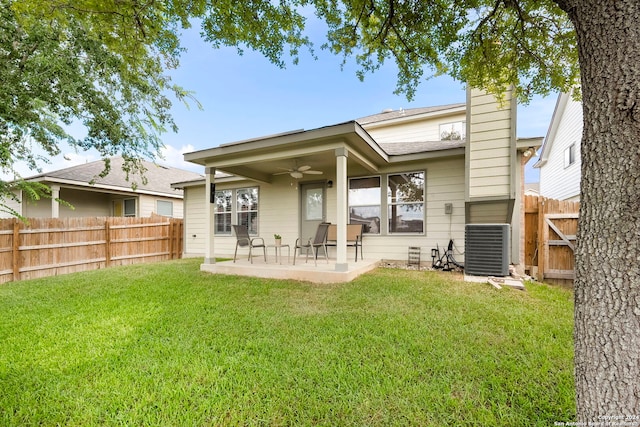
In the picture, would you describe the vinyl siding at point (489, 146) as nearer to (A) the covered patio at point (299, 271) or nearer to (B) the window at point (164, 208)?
(A) the covered patio at point (299, 271)

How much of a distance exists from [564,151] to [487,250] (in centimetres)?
1012

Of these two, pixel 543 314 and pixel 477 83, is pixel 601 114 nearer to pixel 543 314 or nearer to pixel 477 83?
pixel 543 314

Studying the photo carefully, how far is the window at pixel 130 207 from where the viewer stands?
490 inches

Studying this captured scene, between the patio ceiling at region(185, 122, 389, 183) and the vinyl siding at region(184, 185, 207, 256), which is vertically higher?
the patio ceiling at region(185, 122, 389, 183)

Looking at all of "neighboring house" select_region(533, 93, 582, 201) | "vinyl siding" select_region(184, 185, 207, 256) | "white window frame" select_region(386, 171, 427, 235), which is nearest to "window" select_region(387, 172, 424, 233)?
"white window frame" select_region(386, 171, 427, 235)

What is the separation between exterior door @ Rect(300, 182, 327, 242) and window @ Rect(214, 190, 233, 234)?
9.21 ft

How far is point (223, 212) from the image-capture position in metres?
9.55

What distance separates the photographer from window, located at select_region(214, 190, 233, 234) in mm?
9461

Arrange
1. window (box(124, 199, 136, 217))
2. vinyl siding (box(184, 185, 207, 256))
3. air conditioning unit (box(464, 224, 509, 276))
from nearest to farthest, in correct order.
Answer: air conditioning unit (box(464, 224, 509, 276)) → vinyl siding (box(184, 185, 207, 256)) → window (box(124, 199, 136, 217))

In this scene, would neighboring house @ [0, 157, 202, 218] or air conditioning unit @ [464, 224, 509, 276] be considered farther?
neighboring house @ [0, 157, 202, 218]

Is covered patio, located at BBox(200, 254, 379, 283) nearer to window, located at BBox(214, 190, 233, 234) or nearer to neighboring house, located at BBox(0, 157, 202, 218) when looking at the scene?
window, located at BBox(214, 190, 233, 234)

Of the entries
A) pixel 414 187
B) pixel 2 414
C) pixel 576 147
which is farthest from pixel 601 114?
pixel 576 147

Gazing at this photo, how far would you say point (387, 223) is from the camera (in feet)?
23.2

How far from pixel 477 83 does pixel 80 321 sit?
6316 mm
